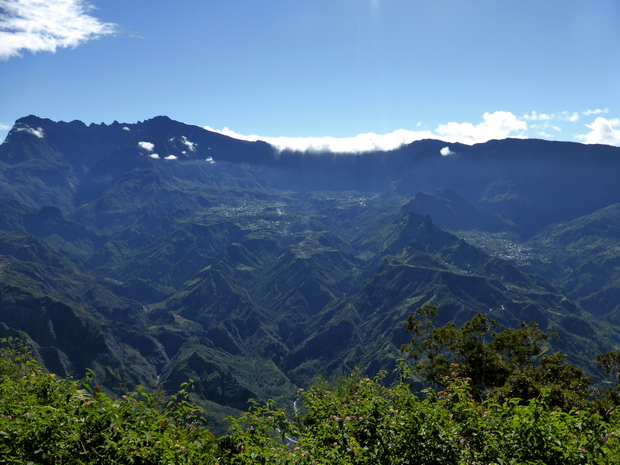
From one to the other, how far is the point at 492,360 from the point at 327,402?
37.5 meters

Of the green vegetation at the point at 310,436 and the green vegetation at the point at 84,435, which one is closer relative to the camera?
the green vegetation at the point at 84,435

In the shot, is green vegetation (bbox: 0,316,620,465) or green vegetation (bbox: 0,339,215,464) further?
green vegetation (bbox: 0,316,620,465)

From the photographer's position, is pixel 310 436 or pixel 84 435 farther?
pixel 310 436

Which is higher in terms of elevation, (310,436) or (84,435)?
(84,435)

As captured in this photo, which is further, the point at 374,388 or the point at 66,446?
the point at 374,388

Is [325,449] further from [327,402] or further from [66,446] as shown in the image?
[66,446]

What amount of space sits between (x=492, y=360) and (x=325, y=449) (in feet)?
142

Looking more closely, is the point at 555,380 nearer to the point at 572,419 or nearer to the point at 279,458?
the point at 572,419

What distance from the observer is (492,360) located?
167 ft

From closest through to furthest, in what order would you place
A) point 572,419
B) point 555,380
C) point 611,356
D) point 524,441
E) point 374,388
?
point 524,441, point 572,419, point 374,388, point 555,380, point 611,356

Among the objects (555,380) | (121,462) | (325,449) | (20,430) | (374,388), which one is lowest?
(555,380)

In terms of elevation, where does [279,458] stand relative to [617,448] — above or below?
below

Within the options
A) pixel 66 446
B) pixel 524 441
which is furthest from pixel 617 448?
pixel 66 446

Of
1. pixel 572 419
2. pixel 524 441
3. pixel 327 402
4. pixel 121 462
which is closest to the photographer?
pixel 121 462
